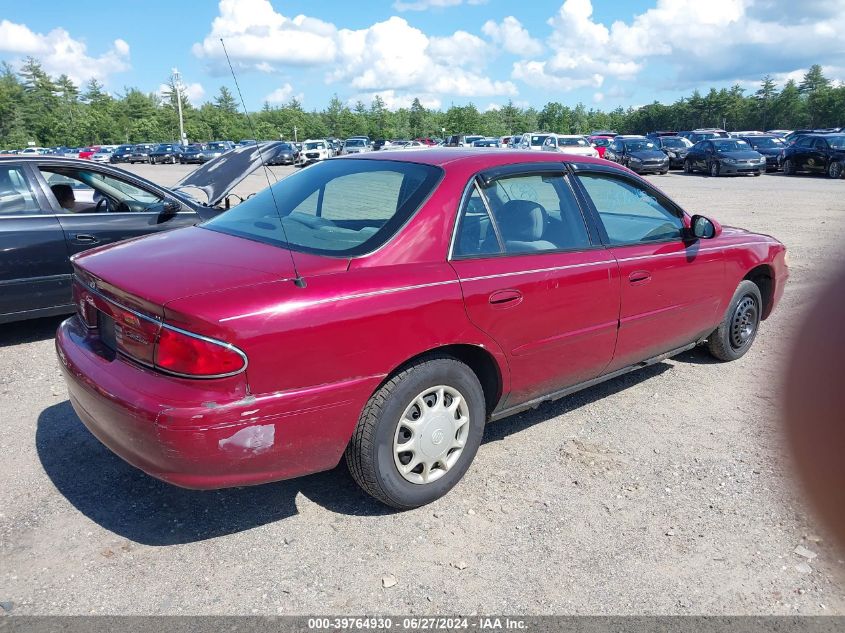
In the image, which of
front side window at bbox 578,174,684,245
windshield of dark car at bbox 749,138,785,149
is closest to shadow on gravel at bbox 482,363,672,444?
front side window at bbox 578,174,684,245

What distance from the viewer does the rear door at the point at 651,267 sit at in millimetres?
3971

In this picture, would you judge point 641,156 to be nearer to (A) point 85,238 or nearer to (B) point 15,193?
(A) point 85,238

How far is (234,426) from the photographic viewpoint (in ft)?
8.47

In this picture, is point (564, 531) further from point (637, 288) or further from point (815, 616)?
point (637, 288)

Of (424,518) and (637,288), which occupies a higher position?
(637,288)

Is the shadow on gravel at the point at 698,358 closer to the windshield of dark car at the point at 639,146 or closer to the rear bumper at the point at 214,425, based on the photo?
the rear bumper at the point at 214,425

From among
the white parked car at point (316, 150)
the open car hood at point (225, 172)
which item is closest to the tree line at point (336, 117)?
the white parked car at point (316, 150)

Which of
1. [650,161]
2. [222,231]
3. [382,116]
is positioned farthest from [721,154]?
[382,116]

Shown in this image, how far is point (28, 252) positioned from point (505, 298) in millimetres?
4284

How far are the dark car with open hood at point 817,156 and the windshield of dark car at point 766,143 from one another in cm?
302

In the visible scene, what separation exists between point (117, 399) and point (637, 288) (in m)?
2.86

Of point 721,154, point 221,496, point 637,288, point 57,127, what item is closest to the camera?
point 221,496

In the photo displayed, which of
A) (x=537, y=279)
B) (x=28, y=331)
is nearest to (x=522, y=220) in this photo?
(x=537, y=279)

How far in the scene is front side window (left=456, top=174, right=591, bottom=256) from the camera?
3.37 m
